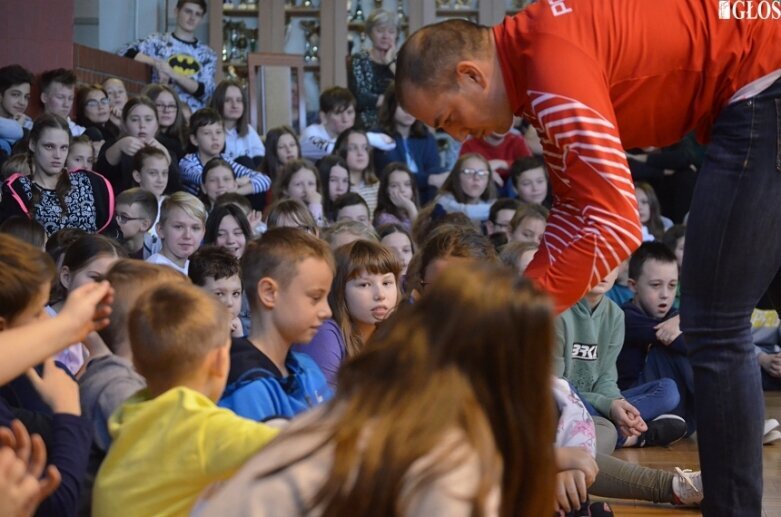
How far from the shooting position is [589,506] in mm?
3283

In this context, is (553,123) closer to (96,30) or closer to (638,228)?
(638,228)

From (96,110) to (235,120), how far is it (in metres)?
1.03

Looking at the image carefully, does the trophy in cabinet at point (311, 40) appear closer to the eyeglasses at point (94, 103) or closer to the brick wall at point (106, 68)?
the brick wall at point (106, 68)

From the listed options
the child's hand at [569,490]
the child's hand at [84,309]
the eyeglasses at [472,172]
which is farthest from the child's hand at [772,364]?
the child's hand at [84,309]

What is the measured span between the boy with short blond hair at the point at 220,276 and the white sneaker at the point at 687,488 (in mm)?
1651

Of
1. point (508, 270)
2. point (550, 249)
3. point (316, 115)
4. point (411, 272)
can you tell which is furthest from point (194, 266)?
point (316, 115)

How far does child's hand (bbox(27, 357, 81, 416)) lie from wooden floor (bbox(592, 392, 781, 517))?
2005mm

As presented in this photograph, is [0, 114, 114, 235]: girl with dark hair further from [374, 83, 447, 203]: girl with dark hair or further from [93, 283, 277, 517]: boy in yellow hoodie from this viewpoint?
[93, 283, 277, 517]: boy in yellow hoodie

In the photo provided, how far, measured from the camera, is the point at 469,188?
24.1ft

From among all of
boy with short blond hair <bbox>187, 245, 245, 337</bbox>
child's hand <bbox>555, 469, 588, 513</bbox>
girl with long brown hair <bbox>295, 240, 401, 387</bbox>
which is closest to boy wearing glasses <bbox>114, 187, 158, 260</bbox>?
boy with short blond hair <bbox>187, 245, 245, 337</bbox>

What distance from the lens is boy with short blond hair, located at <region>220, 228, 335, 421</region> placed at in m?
2.70

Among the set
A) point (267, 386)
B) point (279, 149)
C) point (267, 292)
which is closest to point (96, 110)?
point (279, 149)

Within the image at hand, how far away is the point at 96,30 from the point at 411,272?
24.9 feet

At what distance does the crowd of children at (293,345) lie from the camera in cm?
145
